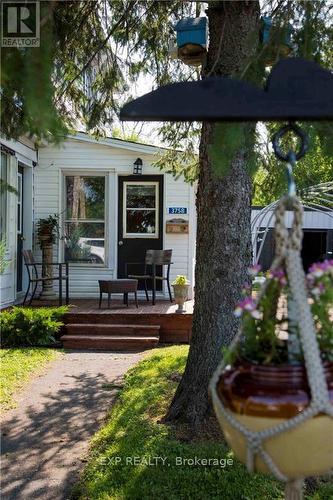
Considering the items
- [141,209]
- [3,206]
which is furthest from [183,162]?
[3,206]

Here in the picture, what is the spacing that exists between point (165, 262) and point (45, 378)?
136 inches

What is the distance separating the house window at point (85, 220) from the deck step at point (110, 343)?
2.52m

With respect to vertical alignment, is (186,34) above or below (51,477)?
above

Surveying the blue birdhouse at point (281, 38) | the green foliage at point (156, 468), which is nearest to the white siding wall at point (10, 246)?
the green foliage at point (156, 468)

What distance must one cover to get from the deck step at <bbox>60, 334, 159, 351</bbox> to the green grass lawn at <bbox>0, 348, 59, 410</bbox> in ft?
1.05

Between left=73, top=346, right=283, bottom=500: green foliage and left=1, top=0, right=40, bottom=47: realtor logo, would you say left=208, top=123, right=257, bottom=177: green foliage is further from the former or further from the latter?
left=73, top=346, right=283, bottom=500: green foliage

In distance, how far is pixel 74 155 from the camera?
30.9ft

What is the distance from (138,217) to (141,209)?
0.52 feet

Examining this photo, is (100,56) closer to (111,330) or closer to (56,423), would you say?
(56,423)

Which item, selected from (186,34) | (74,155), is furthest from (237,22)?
(74,155)

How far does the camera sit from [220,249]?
3.89m

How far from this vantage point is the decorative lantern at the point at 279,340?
1228 mm

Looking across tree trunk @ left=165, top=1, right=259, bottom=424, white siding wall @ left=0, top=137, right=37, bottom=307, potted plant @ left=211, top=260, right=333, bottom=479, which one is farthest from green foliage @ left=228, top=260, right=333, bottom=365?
white siding wall @ left=0, top=137, right=37, bottom=307

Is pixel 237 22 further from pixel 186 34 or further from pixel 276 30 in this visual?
pixel 276 30
